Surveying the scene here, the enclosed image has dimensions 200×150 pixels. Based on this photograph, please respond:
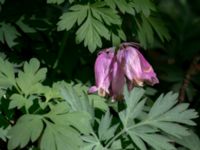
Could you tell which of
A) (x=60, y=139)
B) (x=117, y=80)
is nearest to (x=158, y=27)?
(x=117, y=80)

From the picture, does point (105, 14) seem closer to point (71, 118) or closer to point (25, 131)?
point (71, 118)

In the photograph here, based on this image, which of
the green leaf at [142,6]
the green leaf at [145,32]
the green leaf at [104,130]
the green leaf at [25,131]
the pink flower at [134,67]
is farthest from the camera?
the green leaf at [145,32]

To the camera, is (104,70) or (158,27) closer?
(104,70)

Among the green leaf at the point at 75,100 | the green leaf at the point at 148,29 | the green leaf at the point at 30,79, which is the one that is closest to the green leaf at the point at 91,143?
the green leaf at the point at 75,100

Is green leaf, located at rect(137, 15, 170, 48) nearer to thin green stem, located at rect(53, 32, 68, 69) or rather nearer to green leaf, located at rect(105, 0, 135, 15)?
green leaf, located at rect(105, 0, 135, 15)

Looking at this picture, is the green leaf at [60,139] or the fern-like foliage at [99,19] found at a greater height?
the fern-like foliage at [99,19]

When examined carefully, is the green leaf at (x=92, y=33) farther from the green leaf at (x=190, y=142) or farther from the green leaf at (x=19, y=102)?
the green leaf at (x=190, y=142)
